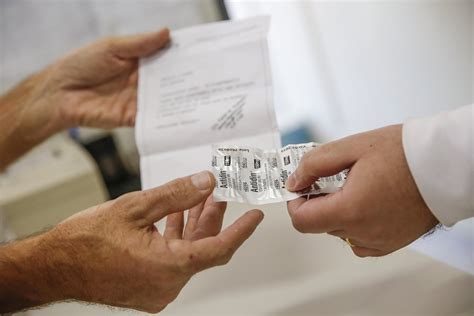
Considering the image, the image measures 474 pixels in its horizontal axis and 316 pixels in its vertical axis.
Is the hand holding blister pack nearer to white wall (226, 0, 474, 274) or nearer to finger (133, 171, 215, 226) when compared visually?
finger (133, 171, 215, 226)

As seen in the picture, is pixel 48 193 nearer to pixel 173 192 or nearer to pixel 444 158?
pixel 173 192

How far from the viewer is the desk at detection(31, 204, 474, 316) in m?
0.66

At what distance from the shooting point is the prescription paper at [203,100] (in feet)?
2.35

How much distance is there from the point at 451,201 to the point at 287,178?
0.57ft

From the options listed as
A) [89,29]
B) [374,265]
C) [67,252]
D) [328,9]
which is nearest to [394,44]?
[328,9]

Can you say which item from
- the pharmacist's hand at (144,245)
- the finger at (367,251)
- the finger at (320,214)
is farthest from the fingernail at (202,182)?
the finger at (367,251)

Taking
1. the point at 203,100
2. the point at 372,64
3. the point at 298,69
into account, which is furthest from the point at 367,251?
the point at 298,69

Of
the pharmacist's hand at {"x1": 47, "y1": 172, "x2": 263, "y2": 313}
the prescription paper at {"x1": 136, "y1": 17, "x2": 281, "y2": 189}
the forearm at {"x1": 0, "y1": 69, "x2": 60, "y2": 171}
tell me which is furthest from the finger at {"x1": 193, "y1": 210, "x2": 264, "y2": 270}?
the forearm at {"x1": 0, "y1": 69, "x2": 60, "y2": 171}

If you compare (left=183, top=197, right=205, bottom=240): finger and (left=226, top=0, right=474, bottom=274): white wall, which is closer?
(left=183, top=197, right=205, bottom=240): finger

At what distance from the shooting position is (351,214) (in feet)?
1.52

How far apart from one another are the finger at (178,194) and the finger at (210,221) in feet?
0.15

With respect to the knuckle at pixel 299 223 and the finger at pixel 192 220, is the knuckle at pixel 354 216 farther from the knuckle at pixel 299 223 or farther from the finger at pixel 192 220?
the finger at pixel 192 220

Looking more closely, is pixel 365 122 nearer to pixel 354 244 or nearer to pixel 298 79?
pixel 298 79

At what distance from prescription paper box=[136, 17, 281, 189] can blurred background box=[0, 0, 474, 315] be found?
37 cm
